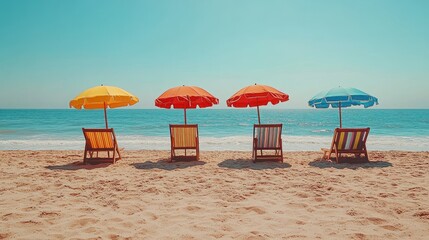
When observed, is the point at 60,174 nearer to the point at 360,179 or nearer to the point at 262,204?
the point at 262,204

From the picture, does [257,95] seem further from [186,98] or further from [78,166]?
[78,166]

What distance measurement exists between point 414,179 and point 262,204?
10.7ft

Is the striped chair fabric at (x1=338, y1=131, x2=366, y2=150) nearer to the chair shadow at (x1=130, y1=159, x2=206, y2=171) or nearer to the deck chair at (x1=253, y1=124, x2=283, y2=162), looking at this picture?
the deck chair at (x1=253, y1=124, x2=283, y2=162)

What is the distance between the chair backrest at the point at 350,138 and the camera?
645 centimetres

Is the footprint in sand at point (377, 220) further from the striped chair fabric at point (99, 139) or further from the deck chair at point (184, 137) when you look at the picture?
the striped chair fabric at point (99, 139)

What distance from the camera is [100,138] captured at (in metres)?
6.63

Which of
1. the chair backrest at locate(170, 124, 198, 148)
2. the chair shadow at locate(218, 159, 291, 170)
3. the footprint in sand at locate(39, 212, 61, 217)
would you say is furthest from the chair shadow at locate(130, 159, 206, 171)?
the footprint in sand at locate(39, 212, 61, 217)

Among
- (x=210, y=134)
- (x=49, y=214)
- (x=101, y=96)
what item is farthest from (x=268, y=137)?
(x=210, y=134)

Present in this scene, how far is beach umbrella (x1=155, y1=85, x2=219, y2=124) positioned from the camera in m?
6.62

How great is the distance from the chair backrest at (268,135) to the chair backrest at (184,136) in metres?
1.55

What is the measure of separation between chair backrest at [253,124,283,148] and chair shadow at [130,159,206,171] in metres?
1.57

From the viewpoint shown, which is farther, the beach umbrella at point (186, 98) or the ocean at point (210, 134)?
the ocean at point (210, 134)

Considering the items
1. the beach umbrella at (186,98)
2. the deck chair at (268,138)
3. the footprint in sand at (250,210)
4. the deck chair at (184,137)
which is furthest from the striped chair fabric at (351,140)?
the footprint in sand at (250,210)

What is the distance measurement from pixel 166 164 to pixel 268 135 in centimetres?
266
